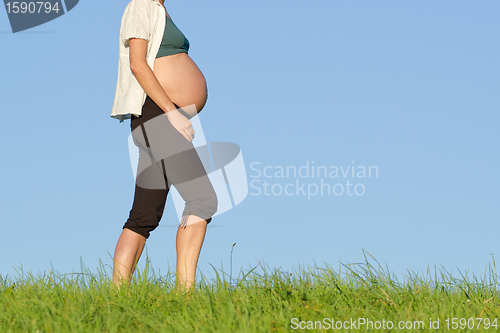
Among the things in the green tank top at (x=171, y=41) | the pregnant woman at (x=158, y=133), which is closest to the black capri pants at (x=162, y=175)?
the pregnant woman at (x=158, y=133)

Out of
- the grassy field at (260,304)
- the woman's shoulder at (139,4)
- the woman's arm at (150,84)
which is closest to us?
the grassy field at (260,304)

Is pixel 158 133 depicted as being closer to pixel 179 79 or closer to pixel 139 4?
pixel 179 79

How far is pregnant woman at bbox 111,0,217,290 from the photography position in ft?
9.93

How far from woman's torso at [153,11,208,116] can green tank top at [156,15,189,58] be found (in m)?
0.03

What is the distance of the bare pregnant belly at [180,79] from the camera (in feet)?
10.3

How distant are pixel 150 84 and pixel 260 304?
1462 mm

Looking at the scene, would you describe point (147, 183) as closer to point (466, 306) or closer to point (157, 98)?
point (157, 98)

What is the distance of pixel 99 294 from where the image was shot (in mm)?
2842

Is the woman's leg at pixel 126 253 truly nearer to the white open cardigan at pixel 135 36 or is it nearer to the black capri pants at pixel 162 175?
the black capri pants at pixel 162 175

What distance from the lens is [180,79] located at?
3.17m

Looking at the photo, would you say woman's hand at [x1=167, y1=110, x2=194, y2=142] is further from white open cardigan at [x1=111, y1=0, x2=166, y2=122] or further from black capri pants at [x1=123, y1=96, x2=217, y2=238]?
white open cardigan at [x1=111, y1=0, x2=166, y2=122]

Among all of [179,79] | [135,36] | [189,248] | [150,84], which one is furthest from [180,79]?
[189,248]

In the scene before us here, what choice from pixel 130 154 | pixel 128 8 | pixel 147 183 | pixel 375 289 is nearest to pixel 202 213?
pixel 147 183

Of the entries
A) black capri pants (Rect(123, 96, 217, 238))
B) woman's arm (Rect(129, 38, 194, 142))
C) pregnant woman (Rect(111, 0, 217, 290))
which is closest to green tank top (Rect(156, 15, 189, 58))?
pregnant woman (Rect(111, 0, 217, 290))
